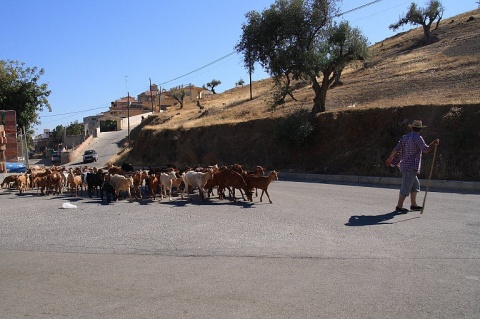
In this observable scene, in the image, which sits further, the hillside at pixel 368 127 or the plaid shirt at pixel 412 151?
the hillside at pixel 368 127

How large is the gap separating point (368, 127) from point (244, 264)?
21.3 meters

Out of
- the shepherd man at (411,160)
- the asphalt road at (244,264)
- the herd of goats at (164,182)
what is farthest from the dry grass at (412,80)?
the asphalt road at (244,264)

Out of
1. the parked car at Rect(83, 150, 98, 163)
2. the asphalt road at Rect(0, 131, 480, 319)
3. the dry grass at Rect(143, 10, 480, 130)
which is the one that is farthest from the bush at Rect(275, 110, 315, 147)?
the parked car at Rect(83, 150, 98, 163)

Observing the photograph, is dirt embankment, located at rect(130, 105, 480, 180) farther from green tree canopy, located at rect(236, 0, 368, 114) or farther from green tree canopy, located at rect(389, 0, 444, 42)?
green tree canopy, located at rect(389, 0, 444, 42)

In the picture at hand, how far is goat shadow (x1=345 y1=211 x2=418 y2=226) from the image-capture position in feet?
31.6

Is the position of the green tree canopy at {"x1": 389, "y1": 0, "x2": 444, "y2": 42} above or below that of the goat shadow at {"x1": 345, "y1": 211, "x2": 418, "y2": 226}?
above

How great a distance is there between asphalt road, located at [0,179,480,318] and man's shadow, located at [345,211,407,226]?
42 millimetres

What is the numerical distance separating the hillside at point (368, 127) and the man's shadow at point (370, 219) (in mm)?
10304

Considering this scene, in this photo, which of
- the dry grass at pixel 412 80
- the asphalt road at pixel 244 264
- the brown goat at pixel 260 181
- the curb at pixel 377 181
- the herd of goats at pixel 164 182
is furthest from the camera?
the dry grass at pixel 412 80

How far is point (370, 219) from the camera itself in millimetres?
10102

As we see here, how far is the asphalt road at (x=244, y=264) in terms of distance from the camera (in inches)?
207

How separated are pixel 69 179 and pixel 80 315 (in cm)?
1306

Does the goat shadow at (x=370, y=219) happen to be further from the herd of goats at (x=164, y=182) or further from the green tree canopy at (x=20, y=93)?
the green tree canopy at (x=20, y=93)

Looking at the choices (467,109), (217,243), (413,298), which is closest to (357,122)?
(467,109)
